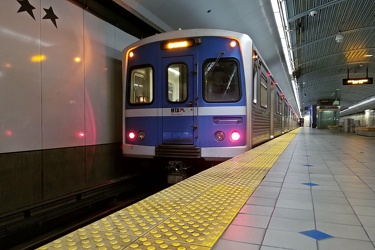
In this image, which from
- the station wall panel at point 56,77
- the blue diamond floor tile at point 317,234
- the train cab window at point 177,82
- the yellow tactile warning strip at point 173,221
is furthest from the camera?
the train cab window at point 177,82

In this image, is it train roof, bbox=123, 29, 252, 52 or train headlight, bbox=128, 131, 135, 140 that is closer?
train roof, bbox=123, 29, 252, 52

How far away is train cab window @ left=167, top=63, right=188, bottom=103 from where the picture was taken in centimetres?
530

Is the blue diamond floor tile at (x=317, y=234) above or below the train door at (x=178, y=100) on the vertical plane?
below

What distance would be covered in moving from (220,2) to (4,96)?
578 centimetres

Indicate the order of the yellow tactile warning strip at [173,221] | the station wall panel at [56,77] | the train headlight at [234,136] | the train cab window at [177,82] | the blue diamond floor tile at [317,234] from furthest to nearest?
1. the train cab window at [177,82]
2. the train headlight at [234,136]
3. the station wall panel at [56,77]
4. the blue diamond floor tile at [317,234]
5. the yellow tactile warning strip at [173,221]

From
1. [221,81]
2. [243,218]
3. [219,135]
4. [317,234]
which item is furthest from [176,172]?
[317,234]

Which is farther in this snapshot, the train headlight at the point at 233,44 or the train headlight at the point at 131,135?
the train headlight at the point at 131,135

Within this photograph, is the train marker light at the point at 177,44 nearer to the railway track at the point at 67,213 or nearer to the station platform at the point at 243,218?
the station platform at the point at 243,218

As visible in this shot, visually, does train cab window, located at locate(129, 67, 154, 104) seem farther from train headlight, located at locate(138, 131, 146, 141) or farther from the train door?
train headlight, located at locate(138, 131, 146, 141)

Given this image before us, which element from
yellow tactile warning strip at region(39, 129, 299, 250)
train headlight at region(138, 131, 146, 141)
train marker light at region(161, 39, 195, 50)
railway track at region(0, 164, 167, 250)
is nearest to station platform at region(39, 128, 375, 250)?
yellow tactile warning strip at region(39, 129, 299, 250)

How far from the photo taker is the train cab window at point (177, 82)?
5.30 m


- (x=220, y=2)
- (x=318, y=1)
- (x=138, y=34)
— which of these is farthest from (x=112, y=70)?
(x=318, y=1)

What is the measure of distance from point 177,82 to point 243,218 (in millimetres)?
3544

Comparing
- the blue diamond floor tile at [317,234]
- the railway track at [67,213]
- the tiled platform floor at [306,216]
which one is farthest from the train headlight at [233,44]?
the blue diamond floor tile at [317,234]
